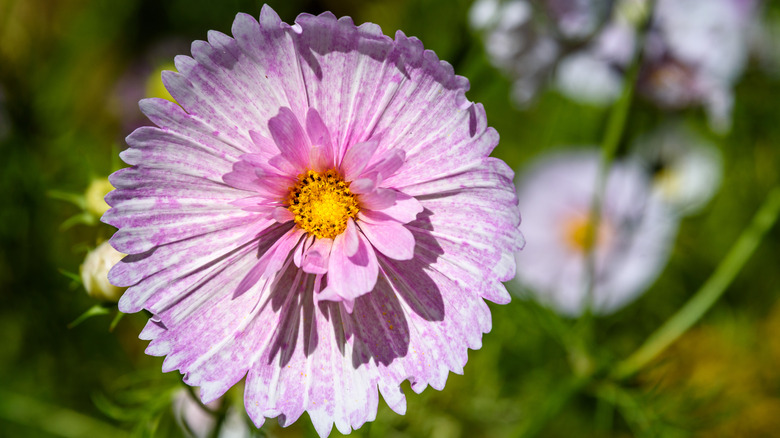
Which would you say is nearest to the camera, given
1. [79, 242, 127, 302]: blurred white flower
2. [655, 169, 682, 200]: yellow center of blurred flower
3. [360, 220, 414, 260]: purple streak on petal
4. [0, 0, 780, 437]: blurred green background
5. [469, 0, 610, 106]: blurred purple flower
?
[360, 220, 414, 260]: purple streak on petal

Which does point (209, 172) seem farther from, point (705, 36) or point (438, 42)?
point (438, 42)

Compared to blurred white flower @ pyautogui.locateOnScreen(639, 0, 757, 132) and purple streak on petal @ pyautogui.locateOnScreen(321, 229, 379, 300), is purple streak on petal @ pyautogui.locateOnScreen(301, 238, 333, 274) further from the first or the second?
blurred white flower @ pyautogui.locateOnScreen(639, 0, 757, 132)

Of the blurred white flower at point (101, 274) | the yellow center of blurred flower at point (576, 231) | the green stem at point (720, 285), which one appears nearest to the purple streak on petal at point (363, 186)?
the blurred white flower at point (101, 274)

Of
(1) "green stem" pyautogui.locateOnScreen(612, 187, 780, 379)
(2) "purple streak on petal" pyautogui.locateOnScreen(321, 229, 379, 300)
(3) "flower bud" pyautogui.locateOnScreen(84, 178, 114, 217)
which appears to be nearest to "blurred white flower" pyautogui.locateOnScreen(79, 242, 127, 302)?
(3) "flower bud" pyautogui.locateOnScreen(84, 178, 114, 217)

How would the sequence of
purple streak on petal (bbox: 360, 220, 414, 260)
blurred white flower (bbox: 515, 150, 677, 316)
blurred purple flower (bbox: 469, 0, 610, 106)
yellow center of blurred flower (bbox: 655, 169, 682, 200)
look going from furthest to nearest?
yellow center of blurred flower (bbox: 655, 169, 682, 200) → blurred white flower (bbox: 515, 150, 677, 316) → blurred purple flower (bbox: 469, 0, 610, 106) → purple streak on petal (bbox: 360, 220, 414, 260)

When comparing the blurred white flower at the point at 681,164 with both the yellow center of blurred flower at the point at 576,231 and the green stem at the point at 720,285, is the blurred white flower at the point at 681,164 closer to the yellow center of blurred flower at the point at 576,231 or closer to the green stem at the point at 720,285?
the yellow center of blurred flower at the point at 576,231

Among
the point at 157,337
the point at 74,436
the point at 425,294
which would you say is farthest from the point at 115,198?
the point at 74,436

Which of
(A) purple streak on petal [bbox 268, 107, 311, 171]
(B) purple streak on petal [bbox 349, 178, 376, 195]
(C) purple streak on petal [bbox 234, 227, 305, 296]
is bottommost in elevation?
(C) purple streak on petal [bbox 234, 227, 305, 296]

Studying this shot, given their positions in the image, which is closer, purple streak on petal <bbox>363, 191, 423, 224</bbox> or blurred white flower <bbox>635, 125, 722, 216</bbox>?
purple streak on petal <bbox>363, 191, 423, 224</bbox>
